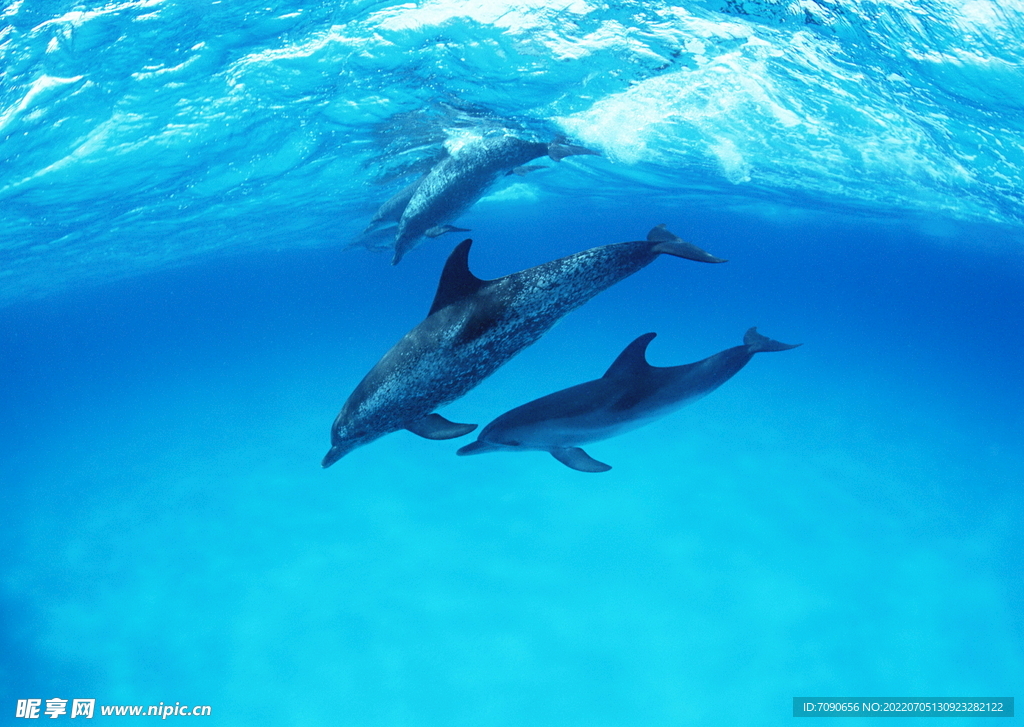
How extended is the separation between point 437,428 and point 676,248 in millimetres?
2434

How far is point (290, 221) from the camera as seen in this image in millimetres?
33656

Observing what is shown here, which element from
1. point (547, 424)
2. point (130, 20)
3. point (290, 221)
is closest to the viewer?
point (547, 424)

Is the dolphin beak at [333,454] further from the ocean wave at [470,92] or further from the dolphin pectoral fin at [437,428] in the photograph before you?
the ocean wave at [470,92]

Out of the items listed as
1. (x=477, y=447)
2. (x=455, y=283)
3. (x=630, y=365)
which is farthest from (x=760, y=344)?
(x=455, y=283)

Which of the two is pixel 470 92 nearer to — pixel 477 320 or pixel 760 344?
pixel 760 344

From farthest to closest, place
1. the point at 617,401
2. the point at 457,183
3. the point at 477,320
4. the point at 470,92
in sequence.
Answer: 1. the point at 470,92
2. the point at 457,183
3. the point at 617,401
4. the point at 477,320

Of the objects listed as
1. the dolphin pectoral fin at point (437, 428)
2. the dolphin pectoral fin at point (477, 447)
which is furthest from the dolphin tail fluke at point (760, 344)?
the dolphin pectoral fin at point (437, 428)

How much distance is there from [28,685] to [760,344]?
16.6 m

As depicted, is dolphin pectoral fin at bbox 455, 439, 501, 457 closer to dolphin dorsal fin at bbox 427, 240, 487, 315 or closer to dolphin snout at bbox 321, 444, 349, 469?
dolphin snout at bbox 321, 444, 349, 469

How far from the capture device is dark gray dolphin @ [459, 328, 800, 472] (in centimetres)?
561

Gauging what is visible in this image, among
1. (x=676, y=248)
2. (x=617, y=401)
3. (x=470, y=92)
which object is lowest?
(x=617, y=401)

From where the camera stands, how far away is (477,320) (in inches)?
165

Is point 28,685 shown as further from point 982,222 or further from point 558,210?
point 982,222

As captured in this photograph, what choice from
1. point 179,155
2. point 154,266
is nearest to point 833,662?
point 179,155
